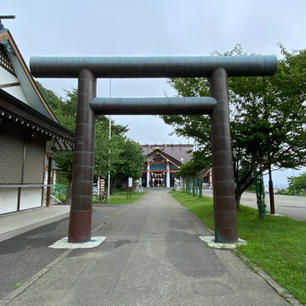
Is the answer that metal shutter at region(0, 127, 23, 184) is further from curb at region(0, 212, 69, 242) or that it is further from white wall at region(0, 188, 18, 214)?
curb at region(0, 212, 69, 242)

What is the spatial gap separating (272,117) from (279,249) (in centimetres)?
531

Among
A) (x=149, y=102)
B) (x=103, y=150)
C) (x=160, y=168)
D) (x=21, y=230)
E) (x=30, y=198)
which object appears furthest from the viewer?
(x=160, y=168)

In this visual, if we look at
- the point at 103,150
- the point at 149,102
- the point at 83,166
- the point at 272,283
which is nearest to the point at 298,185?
the point at 103,150

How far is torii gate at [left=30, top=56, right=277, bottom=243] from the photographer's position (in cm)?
614

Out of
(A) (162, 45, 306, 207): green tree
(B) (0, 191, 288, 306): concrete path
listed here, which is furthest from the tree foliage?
(B) (0, 191, 288, 306): concrete path

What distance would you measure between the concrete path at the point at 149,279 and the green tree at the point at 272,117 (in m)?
5.11

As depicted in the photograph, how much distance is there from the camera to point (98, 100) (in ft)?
21.4

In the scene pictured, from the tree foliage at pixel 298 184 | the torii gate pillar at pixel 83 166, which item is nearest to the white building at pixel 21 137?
the torii gate pillar at pixel 83 166

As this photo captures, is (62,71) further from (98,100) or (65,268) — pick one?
(65,268)

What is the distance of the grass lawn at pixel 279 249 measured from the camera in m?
3.75

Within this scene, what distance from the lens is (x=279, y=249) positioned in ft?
18.0

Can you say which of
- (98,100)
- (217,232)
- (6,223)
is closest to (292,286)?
(217,232)

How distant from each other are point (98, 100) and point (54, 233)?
15.1 ft

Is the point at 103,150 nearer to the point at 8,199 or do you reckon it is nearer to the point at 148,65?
the point at 8,199
